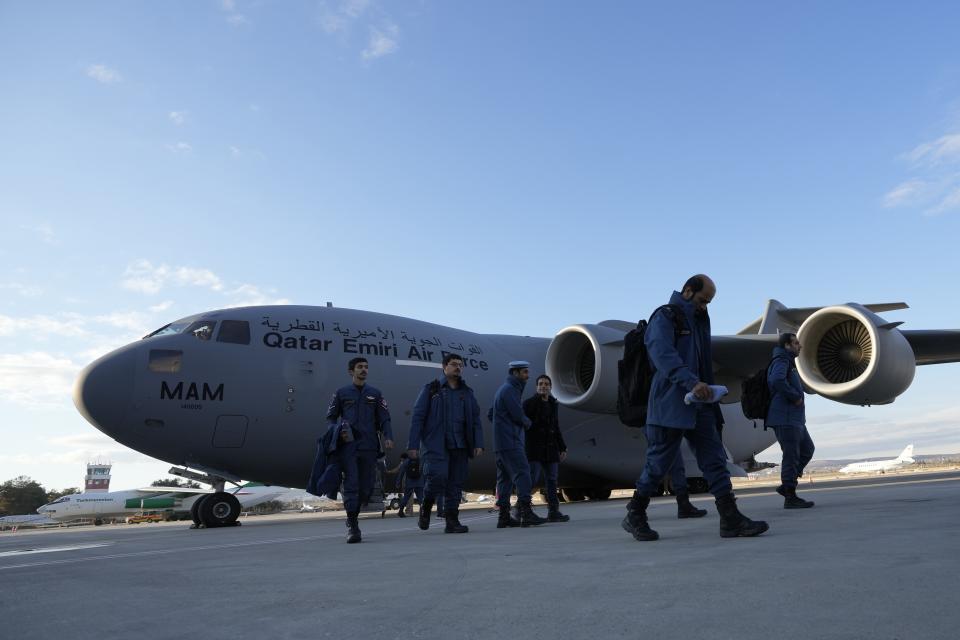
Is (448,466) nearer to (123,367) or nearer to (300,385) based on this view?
(300,385)

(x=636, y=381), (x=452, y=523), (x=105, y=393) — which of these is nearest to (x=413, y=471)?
(x=105, y=393)

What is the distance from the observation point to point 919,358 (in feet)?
43.5

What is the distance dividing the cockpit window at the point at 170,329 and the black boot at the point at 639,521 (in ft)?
24.2

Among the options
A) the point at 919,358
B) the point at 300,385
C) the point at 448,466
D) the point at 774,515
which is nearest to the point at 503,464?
the point at 448,466

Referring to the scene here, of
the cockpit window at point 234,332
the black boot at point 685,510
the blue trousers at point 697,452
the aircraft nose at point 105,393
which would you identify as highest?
the cockpit window at point 234,332

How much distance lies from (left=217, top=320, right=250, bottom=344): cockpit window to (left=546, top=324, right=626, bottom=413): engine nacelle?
471cm

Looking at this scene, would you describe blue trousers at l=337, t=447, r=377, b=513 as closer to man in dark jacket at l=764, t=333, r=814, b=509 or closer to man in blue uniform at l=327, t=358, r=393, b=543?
man in blue uniform at l=327, t=358, r=393, b=543

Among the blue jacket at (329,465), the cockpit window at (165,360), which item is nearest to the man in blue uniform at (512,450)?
the blue jacket at (329,465)

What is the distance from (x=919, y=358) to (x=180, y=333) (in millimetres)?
12171

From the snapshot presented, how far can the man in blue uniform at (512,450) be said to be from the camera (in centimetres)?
667

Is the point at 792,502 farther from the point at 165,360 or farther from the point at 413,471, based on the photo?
the point at 165,360

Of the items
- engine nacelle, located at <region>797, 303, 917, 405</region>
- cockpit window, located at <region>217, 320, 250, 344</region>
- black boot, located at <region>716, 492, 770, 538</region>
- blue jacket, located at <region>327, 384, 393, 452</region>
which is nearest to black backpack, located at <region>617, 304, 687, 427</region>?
black boot, located at <region>716, 492, 770, 538</region>

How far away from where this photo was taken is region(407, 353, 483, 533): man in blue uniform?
6527 mm

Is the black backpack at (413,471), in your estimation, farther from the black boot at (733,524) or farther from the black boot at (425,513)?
the black boot at (733,524)
